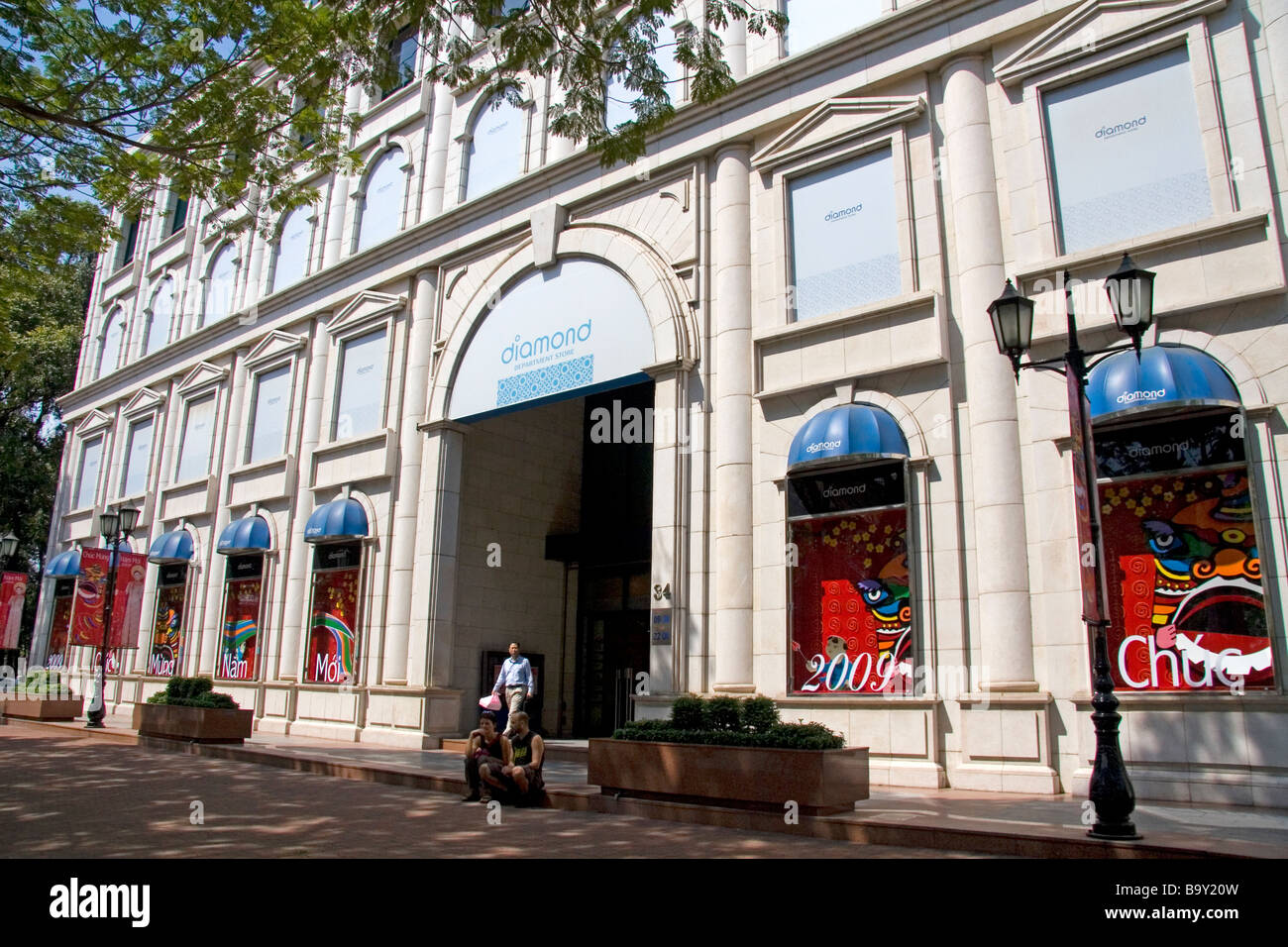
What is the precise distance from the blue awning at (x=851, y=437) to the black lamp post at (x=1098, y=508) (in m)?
4.04

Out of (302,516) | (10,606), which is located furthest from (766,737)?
(10,606)

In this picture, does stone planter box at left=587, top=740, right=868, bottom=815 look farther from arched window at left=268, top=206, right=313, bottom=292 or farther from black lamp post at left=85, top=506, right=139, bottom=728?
arched window at left=268, top=206, right=313, bottom=292

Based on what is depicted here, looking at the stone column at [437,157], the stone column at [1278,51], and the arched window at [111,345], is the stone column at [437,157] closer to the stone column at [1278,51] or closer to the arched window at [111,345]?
the stone column at [1278,51]

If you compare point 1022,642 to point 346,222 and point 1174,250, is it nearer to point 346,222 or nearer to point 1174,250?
point 1174,250

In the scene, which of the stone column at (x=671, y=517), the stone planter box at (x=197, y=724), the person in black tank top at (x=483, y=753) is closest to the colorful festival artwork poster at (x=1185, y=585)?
the stone column at (x=671, y=517)

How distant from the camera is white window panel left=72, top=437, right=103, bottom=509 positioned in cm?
3456

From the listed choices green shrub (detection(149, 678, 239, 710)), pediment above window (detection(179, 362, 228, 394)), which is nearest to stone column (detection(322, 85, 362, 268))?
pediment above window (detection(179, 362, 228, 394))

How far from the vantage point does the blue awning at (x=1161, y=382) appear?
450 inches

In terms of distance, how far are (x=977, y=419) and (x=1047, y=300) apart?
75.2 inches

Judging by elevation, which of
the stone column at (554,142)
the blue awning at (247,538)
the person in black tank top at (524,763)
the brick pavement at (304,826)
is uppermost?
the stone column at (554,142)

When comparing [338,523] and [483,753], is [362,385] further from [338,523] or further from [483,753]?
[483,753]

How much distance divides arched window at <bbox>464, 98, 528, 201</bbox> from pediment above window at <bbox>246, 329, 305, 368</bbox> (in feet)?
22.5
